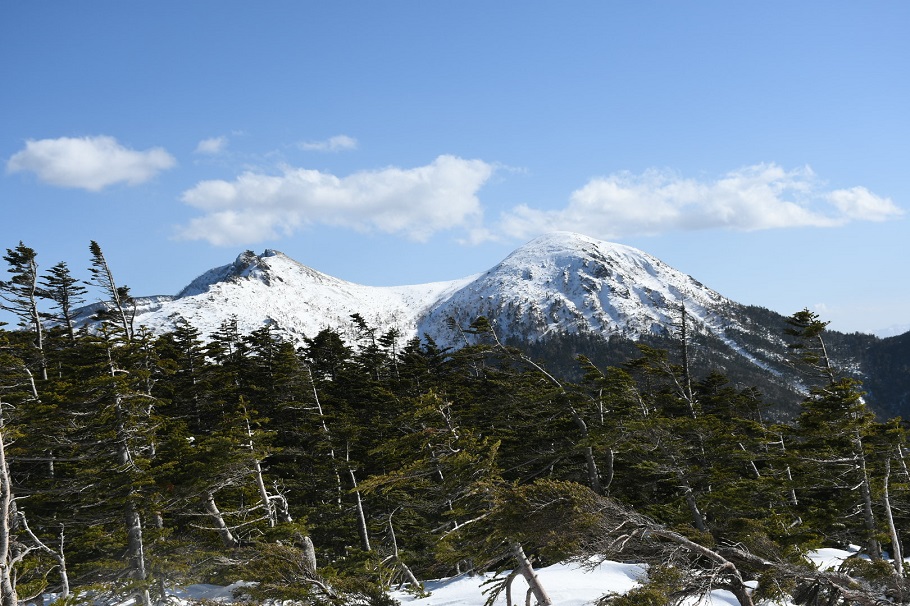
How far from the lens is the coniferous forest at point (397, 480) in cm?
1101

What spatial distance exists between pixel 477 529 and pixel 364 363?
34238 mm

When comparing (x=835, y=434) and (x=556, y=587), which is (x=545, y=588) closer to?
(x=556, y=587)

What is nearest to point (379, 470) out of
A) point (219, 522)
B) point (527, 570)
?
point (219, 522)

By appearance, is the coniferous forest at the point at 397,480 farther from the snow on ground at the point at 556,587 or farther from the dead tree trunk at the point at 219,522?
the snow on ground at the point at 556,587

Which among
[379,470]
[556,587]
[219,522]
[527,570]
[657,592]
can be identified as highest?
[657,592]

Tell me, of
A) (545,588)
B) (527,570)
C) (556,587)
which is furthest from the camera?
(556,587)

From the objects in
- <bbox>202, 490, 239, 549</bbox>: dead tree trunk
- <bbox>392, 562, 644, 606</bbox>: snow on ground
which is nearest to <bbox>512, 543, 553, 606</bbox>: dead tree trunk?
<bbox>392, 562, 644, 606</bbox>: snow on ground

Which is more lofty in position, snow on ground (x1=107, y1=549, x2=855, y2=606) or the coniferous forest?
the coniferous forest

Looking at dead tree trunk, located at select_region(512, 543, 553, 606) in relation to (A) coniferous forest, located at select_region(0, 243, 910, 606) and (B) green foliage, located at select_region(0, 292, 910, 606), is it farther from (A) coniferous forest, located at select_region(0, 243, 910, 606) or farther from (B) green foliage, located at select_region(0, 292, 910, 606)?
(B) green foliage, located at select_region(0, 292, 910, 606)

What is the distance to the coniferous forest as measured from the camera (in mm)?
11008

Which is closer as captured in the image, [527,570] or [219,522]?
[527,570]

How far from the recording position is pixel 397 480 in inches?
631

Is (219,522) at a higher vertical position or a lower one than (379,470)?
higher

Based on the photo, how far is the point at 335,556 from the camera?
31438 millimetres
